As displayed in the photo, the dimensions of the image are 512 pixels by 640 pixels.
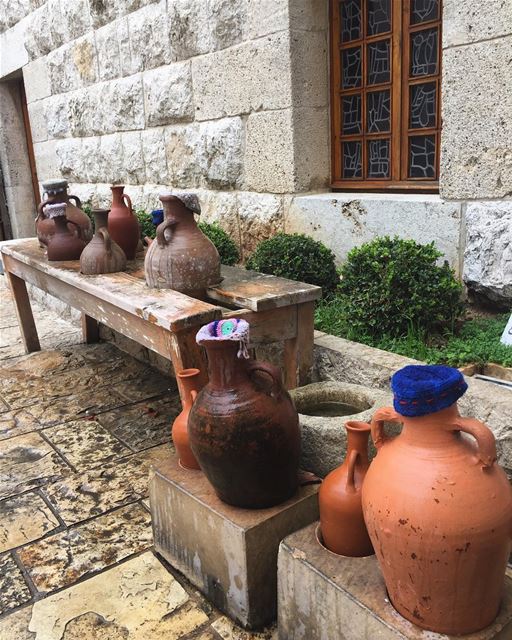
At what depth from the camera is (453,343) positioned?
2803mm

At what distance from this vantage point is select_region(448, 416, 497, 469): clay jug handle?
52.7 inches

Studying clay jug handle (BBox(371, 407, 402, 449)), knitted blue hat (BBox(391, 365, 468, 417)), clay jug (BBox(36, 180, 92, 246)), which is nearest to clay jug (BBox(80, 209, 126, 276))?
clay jug (BBox(36, 180, 92, 246))

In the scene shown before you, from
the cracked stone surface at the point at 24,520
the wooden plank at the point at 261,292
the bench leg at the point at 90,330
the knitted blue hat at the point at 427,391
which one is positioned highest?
the knitted blue hat at the point at 427,391

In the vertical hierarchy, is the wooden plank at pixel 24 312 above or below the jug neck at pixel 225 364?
below

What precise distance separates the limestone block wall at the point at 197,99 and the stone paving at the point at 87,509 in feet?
5.25

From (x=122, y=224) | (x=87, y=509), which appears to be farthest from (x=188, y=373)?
(x=122, y=224)

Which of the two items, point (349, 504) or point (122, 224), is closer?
point (349, 504)

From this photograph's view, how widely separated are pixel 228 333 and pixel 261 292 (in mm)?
1008

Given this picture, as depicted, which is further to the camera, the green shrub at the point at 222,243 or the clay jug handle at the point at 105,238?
the green shrub at the point at 222,243

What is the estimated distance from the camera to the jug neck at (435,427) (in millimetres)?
1363

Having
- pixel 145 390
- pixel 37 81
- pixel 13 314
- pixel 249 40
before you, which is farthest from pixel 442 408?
pixel 37 81

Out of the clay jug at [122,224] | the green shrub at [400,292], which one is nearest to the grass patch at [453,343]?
the green shrub at [400,292]

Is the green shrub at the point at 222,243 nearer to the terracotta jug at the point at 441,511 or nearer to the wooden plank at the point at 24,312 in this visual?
the wooden plank at the point at 24,312

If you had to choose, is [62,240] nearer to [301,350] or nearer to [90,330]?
[90,330]
